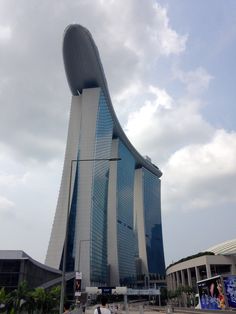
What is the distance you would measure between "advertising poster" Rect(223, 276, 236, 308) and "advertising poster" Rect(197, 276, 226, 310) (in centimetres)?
61

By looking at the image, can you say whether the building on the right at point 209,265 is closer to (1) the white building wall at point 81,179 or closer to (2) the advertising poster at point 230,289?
(1) the white building wall at point 81,179

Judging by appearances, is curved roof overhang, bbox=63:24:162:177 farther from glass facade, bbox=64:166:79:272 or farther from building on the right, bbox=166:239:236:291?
building on the right, bbox=166:239:236:291

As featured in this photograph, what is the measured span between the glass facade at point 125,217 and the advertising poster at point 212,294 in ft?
313

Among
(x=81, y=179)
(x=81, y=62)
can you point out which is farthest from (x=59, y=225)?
(x=81, y=62)

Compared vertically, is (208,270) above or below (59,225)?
below

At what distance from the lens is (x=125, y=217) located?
510ft

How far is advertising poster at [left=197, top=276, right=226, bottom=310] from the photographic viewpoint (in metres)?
41.8

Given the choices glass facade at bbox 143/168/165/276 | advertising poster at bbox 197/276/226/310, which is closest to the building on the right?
advertising poster at bbox 197/276/226/310

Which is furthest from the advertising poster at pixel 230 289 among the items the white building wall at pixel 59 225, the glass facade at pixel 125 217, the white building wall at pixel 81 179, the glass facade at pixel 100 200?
the glass facade at pixel 125 217

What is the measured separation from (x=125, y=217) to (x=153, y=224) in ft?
118

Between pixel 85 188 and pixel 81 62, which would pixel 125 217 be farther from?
pixel 81 62

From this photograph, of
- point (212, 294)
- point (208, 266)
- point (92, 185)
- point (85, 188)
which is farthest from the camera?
point (92, 185)

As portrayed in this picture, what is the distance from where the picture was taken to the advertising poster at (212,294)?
41.8 metres

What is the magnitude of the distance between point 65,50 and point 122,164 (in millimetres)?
56985
